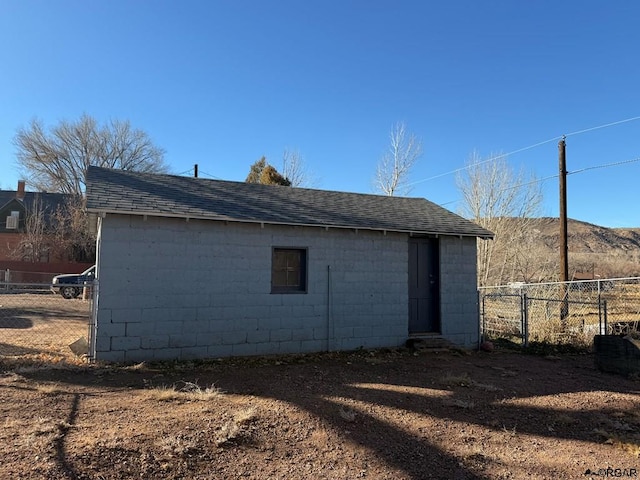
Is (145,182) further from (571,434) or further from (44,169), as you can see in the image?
(44,169)

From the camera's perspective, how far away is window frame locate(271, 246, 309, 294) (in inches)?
378

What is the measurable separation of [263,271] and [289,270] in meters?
0.67

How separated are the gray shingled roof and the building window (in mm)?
738

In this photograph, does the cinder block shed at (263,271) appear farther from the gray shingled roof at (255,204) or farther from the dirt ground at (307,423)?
the dirt ground at (307,423)

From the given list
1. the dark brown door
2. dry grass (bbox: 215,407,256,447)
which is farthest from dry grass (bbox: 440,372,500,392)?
dry grass (bbox: 215,407,256,447)

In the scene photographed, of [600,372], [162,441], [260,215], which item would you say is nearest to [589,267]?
[600,372]

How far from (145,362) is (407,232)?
6.31m

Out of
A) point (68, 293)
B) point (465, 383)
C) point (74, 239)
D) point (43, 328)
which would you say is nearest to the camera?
point (465, 383)

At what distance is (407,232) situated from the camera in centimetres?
1076

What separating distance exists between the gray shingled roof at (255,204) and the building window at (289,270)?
738mm

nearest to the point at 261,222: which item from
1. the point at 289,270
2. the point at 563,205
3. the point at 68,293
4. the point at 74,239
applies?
the point at 289,270

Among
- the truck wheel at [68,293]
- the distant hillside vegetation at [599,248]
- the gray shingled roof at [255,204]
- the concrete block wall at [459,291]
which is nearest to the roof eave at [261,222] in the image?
the gray shingled roof at [255,204]

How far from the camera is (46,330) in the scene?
454 inches

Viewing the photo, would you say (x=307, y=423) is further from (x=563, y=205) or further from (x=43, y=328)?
(x=563, y=205)
